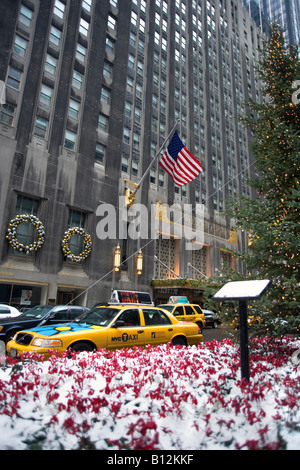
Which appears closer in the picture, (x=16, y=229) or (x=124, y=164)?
(x=16, y=229)

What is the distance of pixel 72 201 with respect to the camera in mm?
23391

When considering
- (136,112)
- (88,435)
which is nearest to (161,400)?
(88,435)

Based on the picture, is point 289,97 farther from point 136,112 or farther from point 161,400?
point 136,112

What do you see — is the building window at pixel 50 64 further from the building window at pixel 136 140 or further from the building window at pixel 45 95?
the building window at pixel 136 140

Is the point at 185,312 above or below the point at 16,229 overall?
below

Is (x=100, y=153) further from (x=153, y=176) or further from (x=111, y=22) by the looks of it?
(x=111, y=22)

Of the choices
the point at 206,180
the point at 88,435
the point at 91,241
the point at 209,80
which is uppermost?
the point at 209,80

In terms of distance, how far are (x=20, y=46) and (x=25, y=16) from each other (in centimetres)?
323

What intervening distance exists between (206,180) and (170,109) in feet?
32.6

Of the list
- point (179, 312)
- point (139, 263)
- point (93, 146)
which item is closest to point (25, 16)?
point (93, 146)

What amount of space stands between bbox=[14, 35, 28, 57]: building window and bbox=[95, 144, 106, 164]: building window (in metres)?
9.17

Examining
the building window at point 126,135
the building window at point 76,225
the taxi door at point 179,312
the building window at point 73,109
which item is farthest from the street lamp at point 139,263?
the building window at point 73,109

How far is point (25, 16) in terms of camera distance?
23.8 metres

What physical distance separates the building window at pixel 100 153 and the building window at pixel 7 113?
292 inches
